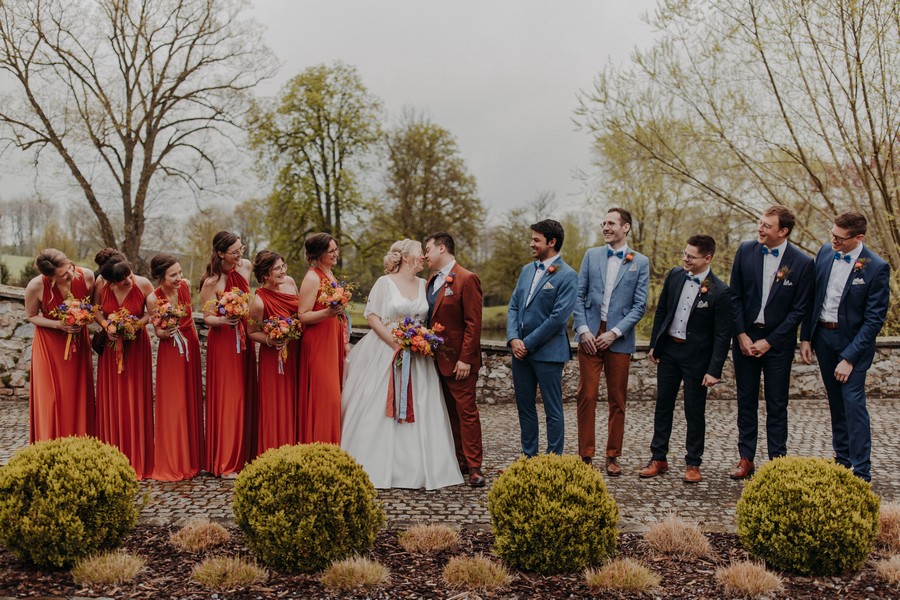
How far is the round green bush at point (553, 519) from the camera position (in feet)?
13.3

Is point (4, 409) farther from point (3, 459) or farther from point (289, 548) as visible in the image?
point (289, 548)

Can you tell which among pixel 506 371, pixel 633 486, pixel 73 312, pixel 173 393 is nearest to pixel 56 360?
pixel 73 312

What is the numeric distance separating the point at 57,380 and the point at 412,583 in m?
4.46

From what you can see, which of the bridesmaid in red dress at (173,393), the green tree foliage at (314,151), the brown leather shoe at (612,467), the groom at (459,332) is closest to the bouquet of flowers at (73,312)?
the bridesmaid in red dress at (173,393)

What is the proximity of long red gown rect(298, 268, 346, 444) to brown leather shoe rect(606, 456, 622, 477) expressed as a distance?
2.49 meters

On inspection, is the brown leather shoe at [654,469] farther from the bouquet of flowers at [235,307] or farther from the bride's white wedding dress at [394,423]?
the bouquet of flowers at [235,307]

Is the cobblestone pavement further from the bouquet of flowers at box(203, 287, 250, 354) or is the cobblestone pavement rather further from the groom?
the bouquet of flowers at box(203, 287, 250, 354)

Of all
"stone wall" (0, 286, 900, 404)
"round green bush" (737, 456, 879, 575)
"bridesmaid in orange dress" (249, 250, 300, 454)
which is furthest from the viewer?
"stone wall" (0, 286, 900, 404)

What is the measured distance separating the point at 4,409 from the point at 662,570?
9.68 meters

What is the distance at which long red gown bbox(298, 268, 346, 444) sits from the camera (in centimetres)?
621

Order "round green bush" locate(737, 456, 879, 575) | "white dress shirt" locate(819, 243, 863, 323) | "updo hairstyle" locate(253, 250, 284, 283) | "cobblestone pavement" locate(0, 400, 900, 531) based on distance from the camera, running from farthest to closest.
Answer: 1. "updo hairstyle" locate(253, 250, 284, 283)
2. "white dress shirt" locate(819, 243, 863, 323)
3. "cobblestone pavement" locate(0, 400, 900, 531)
4. "round green bush" locate(737, 456, 879, 575)

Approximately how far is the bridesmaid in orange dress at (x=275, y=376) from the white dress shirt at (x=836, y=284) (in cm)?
464

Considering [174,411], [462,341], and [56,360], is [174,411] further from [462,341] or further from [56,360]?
[462,341]

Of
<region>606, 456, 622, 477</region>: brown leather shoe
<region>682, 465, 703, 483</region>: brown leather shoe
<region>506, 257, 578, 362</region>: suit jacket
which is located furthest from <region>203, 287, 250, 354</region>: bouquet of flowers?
<region>682, 465, 703, 483</region>: brown leather shoe
